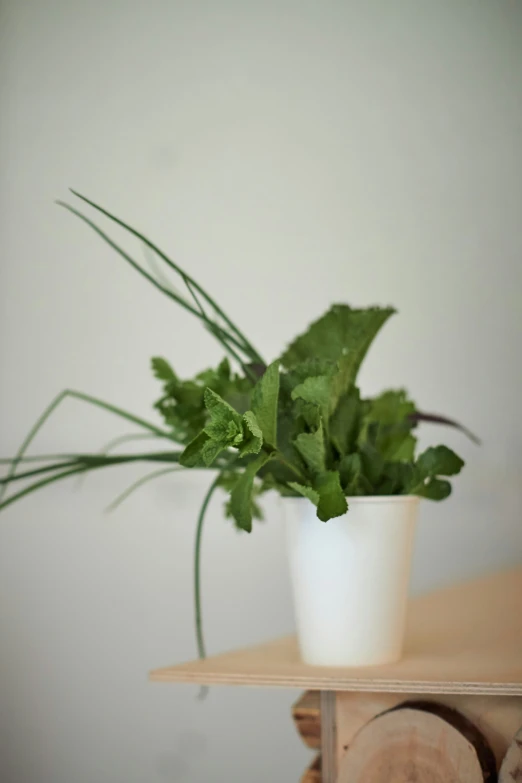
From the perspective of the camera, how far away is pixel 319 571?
63 centimetres

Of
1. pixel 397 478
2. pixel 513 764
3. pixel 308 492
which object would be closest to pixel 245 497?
pixel 308 492

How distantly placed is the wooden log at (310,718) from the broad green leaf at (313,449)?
0.19 m

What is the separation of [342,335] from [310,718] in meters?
0.32

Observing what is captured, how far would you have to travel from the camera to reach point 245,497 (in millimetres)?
578

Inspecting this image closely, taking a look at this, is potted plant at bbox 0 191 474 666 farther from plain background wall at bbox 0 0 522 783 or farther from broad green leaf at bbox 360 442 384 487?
plain background wall at bbox 0 0 522 783

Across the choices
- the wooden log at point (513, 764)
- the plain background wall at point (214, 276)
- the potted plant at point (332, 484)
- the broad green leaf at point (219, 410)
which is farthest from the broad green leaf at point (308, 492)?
the plain background wall at point (214, 276)

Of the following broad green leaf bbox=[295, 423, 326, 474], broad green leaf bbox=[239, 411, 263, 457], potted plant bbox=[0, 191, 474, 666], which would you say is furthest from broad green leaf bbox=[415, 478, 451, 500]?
broad green leaf bbox=[239, 411, 263, 457]

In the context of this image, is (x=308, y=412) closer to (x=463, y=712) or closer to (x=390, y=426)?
(x=390, y=426)

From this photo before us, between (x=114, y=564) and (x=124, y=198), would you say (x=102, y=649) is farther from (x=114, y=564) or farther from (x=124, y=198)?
(x=124, y=198)

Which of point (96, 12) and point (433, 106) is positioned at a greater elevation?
point (96, 12)

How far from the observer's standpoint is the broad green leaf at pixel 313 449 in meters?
0.60

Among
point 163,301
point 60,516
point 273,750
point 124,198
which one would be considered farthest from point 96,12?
point 273,750

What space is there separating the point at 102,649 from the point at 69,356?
50 cm

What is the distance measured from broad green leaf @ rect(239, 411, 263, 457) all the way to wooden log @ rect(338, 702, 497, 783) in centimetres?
23
